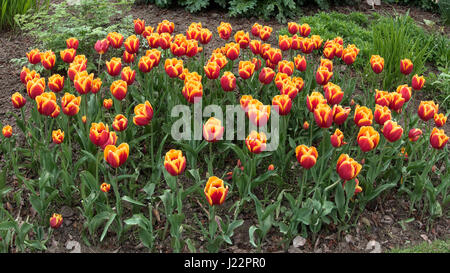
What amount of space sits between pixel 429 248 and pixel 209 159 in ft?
4.77

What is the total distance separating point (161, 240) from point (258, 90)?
139 centimetres

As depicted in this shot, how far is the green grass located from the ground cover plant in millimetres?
245

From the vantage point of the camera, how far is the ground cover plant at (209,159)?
8.66 ft

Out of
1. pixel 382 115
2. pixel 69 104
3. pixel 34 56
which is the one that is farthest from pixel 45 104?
pixel 382 115

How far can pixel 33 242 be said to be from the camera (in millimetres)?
2682

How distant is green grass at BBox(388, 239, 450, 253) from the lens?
2.73 m

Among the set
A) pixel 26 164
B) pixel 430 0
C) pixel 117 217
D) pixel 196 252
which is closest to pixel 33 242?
pixel 117 217

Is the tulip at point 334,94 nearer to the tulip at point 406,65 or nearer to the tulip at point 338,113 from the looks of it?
the tulip at point 338,113

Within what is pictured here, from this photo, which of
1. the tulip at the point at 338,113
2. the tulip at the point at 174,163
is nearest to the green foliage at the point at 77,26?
the tulip at the point at 174,163

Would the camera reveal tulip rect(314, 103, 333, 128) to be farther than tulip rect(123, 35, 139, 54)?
No

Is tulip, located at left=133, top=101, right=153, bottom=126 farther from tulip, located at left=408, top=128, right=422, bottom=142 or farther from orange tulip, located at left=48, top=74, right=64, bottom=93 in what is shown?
tulip, located at left=408, top=128, right=422, bottom=142

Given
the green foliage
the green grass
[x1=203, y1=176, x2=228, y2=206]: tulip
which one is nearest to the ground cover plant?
[x1=203, y1=176, x2=228, y2=206]: tulip

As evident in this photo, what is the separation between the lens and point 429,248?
275 centimetres

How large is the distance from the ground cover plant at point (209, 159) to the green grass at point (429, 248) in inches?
9.7
